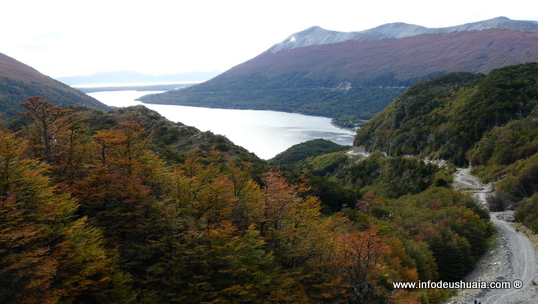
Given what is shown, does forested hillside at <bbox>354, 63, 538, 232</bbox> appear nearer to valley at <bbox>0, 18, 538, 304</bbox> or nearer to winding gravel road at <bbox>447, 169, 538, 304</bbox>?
winding gravel road at <bbox>447, 169, 538, 304</bbox>

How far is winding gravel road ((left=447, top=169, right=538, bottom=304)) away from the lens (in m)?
16.1

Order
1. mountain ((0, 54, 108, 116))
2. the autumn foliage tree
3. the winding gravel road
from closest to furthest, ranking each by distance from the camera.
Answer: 1. the autumn foliage tree
2. the winding gravel road
3. mountain ((0, 54, 108, 116))

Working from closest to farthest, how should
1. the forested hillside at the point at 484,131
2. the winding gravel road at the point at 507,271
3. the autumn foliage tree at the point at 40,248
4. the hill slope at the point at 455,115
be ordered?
1. the autumn foliage tree at the point at 40,248
2. the winding gravel road at the point at 507,271
3. the forested hillside at the point at 484,131
4. the hill slope at the point at 455,115

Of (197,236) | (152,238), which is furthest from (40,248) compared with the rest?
(197,236)

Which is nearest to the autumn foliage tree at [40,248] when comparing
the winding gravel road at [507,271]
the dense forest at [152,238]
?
the dense forest at [152,238]

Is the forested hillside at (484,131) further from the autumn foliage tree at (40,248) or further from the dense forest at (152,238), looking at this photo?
the autumn foliage tree at (40,248)

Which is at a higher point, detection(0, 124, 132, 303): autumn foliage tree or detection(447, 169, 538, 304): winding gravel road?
detection(0, 124, 132, 303): autumn foliage tree

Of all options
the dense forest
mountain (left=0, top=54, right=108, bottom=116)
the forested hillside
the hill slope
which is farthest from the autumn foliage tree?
mountain (left=0, top=54, right=108, bottom=116)

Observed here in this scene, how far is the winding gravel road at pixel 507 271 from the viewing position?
16.1m

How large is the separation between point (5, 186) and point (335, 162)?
69.0 metres

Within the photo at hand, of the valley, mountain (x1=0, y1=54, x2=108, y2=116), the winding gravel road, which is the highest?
mountain (x1=0, y1=54, x2=108, y2=116)

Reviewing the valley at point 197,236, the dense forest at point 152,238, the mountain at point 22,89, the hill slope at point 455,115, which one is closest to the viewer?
the dense forest at point 152,238

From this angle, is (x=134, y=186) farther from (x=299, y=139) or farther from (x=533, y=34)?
(x=533, y=34)

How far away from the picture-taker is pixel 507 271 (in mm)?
18891
